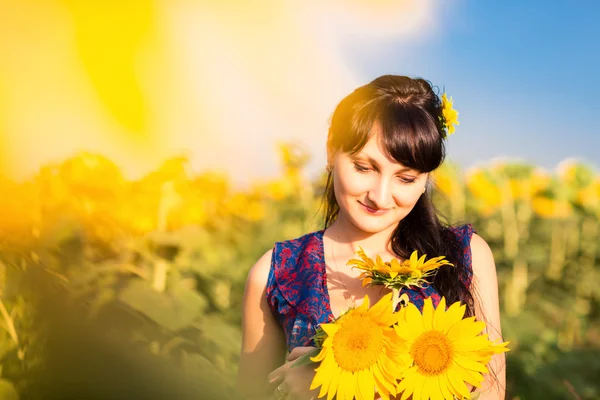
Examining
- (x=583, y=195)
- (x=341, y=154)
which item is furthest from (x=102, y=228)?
(x=583, y=195)

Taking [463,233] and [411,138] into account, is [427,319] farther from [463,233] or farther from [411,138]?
[463,233]

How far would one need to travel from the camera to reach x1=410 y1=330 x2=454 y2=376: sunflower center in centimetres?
74

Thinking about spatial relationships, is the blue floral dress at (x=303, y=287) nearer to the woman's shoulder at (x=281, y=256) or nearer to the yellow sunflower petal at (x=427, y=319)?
the woman's shoulder at (x=281, y=256)

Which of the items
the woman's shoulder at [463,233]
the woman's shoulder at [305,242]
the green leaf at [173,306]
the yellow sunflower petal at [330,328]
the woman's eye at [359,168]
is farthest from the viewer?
the woman's shoulder at [305,242]

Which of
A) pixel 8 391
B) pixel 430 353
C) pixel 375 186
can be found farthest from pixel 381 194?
pixel 8 391

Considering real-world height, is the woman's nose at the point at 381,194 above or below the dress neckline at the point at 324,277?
above

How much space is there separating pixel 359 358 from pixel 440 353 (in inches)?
4.1

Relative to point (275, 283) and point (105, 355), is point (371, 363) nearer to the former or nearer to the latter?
point (105, 355)

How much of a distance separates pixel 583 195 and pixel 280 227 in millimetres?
2198

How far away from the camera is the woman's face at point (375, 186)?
1.18m

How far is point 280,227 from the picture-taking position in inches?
146

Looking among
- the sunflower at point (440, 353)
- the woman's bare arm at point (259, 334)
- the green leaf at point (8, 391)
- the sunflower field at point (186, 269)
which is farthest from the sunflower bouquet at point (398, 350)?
the woman's bare arm at point (259, 334)

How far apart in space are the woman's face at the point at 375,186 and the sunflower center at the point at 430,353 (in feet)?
1.44

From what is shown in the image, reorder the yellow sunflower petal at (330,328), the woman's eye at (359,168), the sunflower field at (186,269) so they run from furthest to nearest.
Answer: the woman's eye at (359,168), the yellow sunflower petal at (330,328), the sunflower field at (186,269)
